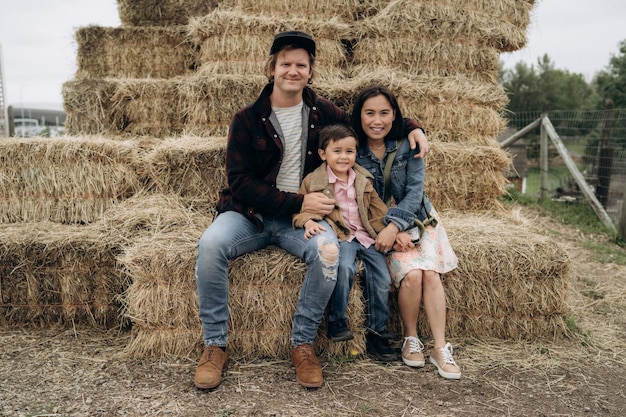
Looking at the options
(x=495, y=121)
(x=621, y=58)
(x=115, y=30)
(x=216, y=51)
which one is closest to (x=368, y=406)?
(x=495, y=121)

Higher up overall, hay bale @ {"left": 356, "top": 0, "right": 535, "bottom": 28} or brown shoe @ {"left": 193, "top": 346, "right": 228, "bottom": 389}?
hay bale @ {"left": 356, "top": 0, "right": 535, "bottom": 28}

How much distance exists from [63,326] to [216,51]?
97.5 inches

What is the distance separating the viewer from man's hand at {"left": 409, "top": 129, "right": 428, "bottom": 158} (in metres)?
2.98

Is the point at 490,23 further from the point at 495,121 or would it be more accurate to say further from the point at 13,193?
Result: the point at 13,193

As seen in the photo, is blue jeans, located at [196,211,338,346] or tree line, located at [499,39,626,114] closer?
blue jeans, located at [196,211,338,346]

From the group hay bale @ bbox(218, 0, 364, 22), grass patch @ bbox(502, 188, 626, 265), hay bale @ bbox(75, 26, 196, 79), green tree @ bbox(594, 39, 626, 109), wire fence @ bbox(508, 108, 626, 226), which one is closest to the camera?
hay bale @ bbox(218, 0, 364, 22)

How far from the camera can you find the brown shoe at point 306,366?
250 cm

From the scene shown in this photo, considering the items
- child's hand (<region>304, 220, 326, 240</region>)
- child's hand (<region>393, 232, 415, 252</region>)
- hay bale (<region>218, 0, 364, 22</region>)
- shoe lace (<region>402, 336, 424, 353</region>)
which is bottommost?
shoe lace (<region>402, 336, 424, 353</region>)

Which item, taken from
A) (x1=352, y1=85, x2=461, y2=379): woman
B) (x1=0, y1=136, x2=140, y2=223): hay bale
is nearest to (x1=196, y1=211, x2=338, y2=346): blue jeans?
(x1=352, y1=85, x2=461, y2=379): woman

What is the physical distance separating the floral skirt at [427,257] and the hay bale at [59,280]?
5.73ft

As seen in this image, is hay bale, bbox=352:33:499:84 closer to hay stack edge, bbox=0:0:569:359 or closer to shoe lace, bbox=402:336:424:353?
hay stack edge, bbox=0:0:569:359

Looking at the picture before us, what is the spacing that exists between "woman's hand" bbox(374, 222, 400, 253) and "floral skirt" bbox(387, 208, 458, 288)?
0.31ft

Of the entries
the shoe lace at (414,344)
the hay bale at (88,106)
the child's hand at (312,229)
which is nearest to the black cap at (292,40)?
the child's hand at (312,229)

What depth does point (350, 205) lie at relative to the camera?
2908 millimetres
